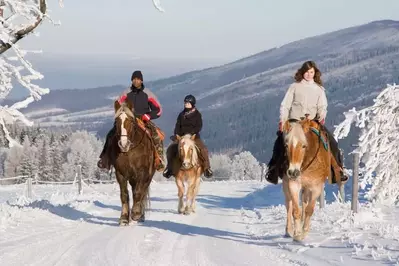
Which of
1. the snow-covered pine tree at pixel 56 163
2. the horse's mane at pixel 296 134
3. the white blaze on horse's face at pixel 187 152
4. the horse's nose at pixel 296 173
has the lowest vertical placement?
the snow-covered pine tree at pixel 56 163

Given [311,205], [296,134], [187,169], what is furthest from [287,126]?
[187,169]

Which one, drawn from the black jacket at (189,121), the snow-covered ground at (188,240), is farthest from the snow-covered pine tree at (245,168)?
the snow-covered ground at (188,240)

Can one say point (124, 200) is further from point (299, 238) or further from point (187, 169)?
point (299, 238)

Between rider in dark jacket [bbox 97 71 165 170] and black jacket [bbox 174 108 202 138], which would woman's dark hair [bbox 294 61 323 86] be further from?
black jacket [bbox 174 108 202 138]

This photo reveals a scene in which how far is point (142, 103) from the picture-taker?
1323 centimetres

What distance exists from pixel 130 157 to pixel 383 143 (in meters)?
5.80

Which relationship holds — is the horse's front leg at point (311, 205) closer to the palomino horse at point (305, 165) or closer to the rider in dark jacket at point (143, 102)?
the palomino horse at point (305, 165)

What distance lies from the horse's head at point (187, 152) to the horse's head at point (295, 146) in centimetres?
598

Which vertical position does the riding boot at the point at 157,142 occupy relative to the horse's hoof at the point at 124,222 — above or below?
above

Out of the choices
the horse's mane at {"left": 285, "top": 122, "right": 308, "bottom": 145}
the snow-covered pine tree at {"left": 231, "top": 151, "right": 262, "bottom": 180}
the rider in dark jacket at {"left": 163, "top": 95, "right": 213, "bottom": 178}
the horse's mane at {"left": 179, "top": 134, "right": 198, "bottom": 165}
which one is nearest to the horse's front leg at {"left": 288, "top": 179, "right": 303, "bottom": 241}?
the horse's mane at {"left": 285, "top": 122, "right": 308, "bottom": 145}

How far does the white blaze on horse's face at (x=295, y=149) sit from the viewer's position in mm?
8927

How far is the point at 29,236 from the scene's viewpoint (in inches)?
406

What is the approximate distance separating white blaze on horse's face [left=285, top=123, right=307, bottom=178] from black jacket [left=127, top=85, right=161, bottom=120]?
500cm

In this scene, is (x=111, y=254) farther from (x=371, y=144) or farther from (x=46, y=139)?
(x=46, y=139)
